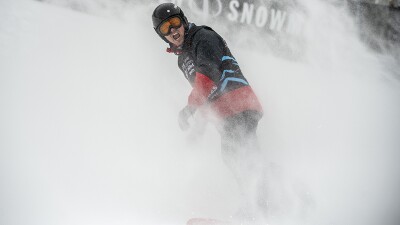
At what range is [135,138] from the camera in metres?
3.85

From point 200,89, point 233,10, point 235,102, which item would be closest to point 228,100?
point 235,102

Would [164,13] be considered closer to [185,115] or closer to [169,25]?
[169,25]

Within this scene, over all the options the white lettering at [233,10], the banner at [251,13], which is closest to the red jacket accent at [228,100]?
the banner at [251,13]

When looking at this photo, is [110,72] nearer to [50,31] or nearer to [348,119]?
[50,31]

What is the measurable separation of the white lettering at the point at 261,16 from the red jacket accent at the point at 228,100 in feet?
7.00

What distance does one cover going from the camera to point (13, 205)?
3.27 m

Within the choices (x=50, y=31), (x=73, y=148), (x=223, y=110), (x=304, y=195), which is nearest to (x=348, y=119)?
(x=304, y=195)

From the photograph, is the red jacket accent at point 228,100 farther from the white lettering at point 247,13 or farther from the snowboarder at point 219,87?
the white lettering at point 247,13

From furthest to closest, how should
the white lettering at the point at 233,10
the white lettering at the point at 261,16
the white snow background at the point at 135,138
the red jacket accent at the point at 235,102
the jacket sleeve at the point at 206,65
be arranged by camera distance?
the white lettering at the point at 261,16, the white lettering at the point at 233,10, the white snow background at the point at 135,138, the red jacket accent at the point at 235,102, the jacket sleeve at the point at 206,65

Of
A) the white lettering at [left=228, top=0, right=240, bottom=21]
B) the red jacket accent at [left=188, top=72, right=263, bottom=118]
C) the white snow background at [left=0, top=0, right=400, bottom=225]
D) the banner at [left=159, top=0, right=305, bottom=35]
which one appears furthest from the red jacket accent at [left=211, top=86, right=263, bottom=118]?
the white lettering at [left=228, top=0, right=240, bottom=21]

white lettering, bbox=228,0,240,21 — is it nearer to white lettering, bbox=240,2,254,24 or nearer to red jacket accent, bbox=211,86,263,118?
white lettering, bbox=240,2,254,24

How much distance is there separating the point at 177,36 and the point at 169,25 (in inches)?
3.8

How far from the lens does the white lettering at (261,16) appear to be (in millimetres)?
4496

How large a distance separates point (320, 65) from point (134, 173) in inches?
115
